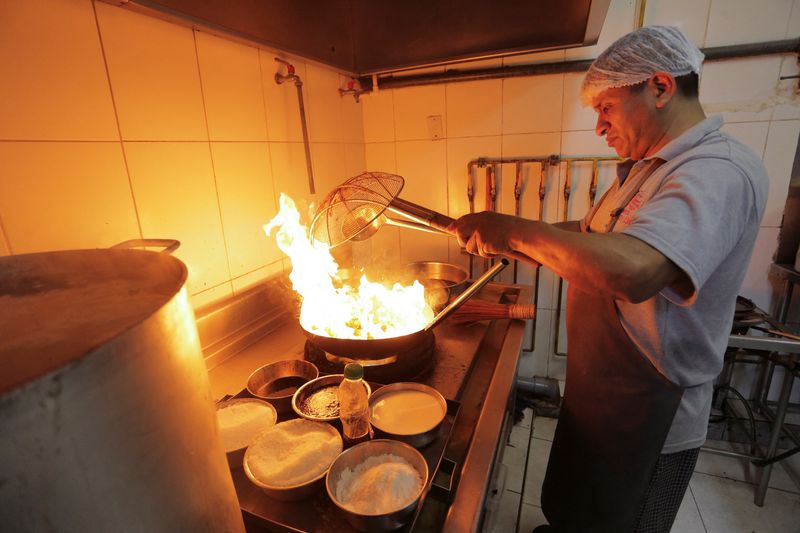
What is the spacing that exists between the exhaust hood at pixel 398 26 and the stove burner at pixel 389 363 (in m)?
0.98

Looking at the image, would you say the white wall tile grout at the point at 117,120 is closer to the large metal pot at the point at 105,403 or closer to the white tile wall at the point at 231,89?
the white tile wall at the point at 231,89

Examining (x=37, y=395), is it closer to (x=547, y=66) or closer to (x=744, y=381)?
(x=547, y=66)

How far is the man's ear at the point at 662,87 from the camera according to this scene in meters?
0.88

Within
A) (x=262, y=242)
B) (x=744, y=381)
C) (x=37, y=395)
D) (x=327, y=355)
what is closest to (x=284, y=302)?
(x=262, y=242)

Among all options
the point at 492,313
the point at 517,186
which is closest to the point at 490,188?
the point at 517,186

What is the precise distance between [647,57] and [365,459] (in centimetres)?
109

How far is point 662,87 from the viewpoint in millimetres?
903

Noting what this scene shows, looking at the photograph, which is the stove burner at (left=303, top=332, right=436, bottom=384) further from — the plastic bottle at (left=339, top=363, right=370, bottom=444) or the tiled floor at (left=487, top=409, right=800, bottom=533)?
the tiled floor at (left=487, top=409, right=800, bottom=533)

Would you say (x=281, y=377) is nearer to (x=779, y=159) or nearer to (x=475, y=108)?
(x=475, y=108)

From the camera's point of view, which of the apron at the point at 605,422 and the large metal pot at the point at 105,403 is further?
the apron at the point at 605,422

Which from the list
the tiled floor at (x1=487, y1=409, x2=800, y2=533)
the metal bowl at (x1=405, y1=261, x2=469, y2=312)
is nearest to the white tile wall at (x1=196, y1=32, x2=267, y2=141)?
the metal bowl at (x1=405, y1=261, x2=469, y2=312)

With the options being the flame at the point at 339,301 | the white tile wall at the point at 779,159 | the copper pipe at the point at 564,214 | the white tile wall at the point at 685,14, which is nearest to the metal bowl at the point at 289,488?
the flame at the point at 339,301

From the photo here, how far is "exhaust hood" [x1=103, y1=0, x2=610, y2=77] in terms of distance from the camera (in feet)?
3.69

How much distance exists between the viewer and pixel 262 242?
4.87 ft
